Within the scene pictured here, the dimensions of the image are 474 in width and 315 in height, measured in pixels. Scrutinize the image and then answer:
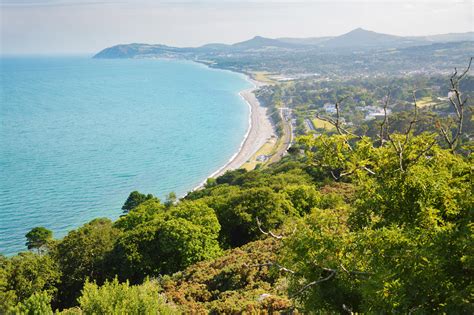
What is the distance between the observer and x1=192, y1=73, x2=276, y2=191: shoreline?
61.1 meters

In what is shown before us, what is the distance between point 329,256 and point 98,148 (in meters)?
70.4

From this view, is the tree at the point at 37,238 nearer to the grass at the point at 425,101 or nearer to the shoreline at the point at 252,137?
the shoreline at the point at 252,137

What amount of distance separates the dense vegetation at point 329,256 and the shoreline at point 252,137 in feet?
101

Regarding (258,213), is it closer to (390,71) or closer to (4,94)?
(4,94)

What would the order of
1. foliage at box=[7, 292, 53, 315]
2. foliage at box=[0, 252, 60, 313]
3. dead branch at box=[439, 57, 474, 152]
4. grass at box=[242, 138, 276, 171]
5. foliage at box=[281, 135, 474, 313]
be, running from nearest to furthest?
foliage at box=[281, 135, 474, 313], dead branch at box=[439, 57, 474, 152], foliage at box=[7, 292, 53, 315], foliage at box=[0, 252, 60, 313], grass at box=[242, 138, 276, 171]

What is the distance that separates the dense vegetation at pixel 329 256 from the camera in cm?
613

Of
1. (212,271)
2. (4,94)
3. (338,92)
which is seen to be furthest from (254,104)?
(212,271)

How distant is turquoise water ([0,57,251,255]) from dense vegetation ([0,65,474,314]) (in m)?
22.0

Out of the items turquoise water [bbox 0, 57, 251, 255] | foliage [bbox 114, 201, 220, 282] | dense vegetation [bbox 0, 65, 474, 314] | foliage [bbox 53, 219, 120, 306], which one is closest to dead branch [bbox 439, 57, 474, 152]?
dense vegetation [bbox 0, 65, 474, 314]

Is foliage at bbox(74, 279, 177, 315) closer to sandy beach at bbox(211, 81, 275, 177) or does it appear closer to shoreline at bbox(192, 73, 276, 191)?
shoreline at bbox(192, 73, 276, 191)

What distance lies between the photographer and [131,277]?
20.4 m

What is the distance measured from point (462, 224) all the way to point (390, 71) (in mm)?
206678

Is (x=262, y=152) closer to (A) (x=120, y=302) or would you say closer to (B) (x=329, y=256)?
(A) (x=120, y=302)

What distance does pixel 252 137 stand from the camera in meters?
79.3
